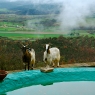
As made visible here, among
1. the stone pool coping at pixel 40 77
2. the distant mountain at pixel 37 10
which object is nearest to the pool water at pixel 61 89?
the stone pool coping at pixel 40 77

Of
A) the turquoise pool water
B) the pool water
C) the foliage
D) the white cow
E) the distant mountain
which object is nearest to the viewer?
the pool water

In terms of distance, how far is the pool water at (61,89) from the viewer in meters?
9.03

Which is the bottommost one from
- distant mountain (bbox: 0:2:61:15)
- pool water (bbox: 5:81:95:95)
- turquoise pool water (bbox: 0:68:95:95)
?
pool water (bbox: 5:81:95:95)

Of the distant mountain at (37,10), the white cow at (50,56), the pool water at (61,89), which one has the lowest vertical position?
the pool water at (61,89)

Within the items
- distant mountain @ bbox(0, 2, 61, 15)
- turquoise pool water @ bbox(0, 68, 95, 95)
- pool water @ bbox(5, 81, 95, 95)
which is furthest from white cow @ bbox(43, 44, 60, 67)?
distant mountain @ bbox(0, 2, 61, 15)

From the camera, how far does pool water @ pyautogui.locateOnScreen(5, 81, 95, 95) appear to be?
29.6ft

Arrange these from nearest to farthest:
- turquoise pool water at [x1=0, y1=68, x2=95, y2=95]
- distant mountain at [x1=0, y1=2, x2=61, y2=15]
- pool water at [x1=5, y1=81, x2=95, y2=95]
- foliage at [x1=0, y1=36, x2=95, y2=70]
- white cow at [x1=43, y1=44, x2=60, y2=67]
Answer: pool water at [x1=5, y1=81, x2=95, y2=95] → turquoise pool water at [x1=0, y1=68, x2=95, y2=95] → white cow at [x1=43, y1=44, x2=60, y2=67] → foliage at [x1=0, y1=36, x2=95, y2=70] → distant mountain at [x1=0, y1=2, x2=61, y2=15]

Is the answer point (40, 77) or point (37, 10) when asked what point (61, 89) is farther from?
point (37, 10)

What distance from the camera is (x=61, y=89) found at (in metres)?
9.52

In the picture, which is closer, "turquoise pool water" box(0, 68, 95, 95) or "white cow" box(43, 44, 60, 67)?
"turquoise pool water" box(0, 68, 95, 95)

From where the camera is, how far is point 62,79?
35.6ft

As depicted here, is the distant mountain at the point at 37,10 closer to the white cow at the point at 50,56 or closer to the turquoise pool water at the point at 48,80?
the white cow at the point at 50,56

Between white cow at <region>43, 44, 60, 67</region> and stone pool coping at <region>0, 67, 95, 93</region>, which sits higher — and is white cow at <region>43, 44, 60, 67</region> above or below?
above

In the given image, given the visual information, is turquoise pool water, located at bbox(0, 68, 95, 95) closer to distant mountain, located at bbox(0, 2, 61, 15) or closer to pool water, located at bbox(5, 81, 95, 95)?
pool water, located at bbox(5, 81, 95, 95)
